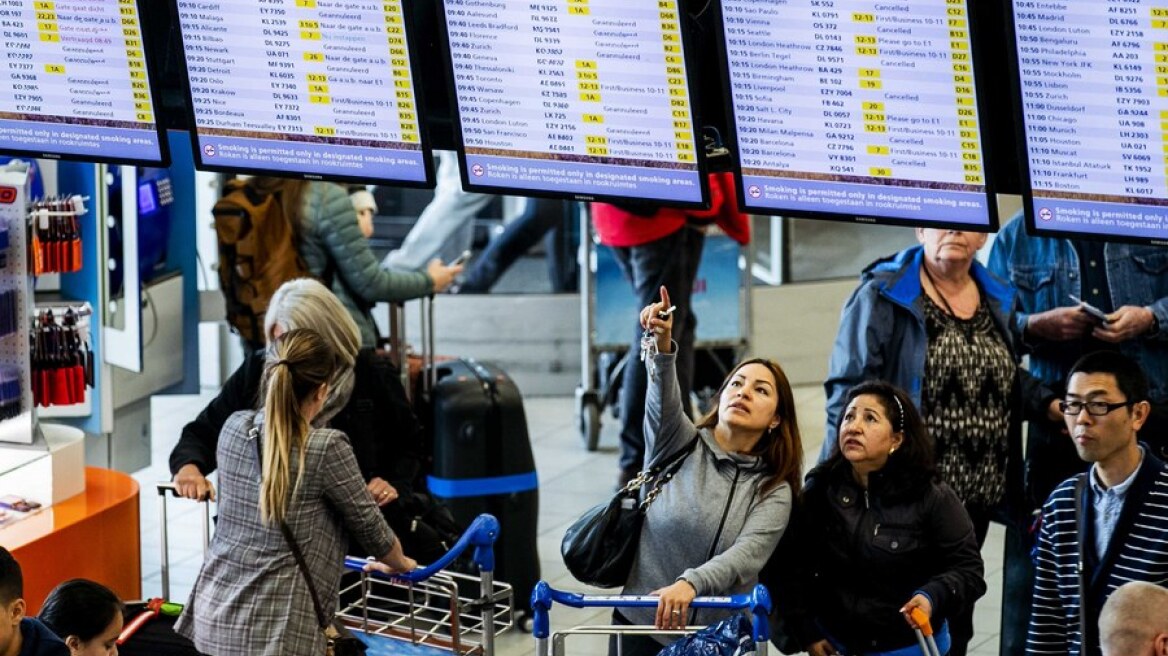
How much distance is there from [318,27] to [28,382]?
2104mm

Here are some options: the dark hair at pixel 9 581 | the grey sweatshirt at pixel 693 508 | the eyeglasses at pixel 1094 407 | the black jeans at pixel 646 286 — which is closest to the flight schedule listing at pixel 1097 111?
the eyeglasses at pixel 1094 407

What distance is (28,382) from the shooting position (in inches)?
250

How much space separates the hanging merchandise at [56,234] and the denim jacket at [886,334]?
2681mm

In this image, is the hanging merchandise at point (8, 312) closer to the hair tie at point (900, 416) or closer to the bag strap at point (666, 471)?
the bag strap at point (666, 471)

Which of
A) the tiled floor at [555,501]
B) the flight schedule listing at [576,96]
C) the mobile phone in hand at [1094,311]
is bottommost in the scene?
the tiled floor at [555,501]

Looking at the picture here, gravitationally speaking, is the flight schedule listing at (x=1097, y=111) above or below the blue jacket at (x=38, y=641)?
above

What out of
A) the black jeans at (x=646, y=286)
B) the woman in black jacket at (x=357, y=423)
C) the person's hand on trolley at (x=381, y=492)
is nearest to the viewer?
the woman in black jacket at (x=357, y=423)

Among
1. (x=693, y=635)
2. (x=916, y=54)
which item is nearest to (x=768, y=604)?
(x=693, y=635)

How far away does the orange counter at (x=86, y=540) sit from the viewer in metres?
6.05

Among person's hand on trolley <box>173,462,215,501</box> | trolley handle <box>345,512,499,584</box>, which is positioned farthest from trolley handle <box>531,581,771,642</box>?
person's hand on trolley <box>173,462,215,501</box>

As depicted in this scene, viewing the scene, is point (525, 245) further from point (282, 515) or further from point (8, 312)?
point (282, 515)

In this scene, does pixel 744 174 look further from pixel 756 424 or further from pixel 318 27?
pixel 318 27

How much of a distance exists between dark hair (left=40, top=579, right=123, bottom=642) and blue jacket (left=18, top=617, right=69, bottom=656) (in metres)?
0.24

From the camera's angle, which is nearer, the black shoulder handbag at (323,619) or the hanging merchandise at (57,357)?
the black shoulder handbag at (323,619)
